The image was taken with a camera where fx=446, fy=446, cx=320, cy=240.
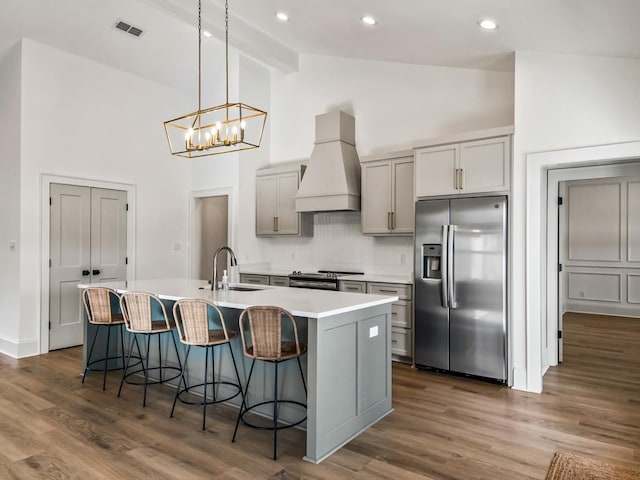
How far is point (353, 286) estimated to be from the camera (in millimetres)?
5223

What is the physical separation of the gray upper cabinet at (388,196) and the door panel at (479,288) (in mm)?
761

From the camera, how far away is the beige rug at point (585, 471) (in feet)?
4.95

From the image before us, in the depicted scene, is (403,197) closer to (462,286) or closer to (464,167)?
(464,167)

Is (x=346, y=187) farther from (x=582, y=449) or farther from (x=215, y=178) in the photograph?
(x=582, y=449)

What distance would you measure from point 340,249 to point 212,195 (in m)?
2.18

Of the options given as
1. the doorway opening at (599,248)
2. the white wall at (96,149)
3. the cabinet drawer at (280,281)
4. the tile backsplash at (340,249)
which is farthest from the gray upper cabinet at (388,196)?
the white wall at (96,149)

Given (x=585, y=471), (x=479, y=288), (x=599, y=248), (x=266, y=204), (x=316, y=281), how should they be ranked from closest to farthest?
1. (x=585, y=471)
2. (x=479, y=288)
3. (x=316, y=281)
4. (x=266, y=204)
5. (x=599, y=248)

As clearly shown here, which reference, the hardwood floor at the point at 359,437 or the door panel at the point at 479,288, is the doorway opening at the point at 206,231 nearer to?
the hardwood floor at the point at 359,437

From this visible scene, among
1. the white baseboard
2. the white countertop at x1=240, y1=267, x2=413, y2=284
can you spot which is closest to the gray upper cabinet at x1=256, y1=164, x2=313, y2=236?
the white countertop at x1=240, y1=267, x2=413, y2=284

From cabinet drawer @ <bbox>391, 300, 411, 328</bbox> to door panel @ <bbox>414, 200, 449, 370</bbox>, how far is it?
0.57ft

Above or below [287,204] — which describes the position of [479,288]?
below

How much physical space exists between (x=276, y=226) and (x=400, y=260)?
6.12 ft

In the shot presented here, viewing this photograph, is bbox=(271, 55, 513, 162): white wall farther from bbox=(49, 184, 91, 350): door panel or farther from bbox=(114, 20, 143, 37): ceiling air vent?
bbox=(49, 184, 91, 350): door panel

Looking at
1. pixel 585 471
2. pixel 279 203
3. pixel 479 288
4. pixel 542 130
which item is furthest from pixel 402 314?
pixel 585 471
